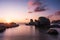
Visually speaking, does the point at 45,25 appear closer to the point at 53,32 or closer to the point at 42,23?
the point at 42,23

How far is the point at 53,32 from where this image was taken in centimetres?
1473

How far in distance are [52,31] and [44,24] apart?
844 centimetres

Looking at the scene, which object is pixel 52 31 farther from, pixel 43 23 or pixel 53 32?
pixel 43 23

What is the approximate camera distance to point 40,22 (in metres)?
24.4

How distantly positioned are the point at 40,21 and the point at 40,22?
274 mm

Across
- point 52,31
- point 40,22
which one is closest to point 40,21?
point 40,22

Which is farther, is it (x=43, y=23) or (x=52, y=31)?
(x=43, y=23)

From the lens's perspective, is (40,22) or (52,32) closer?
(52,32)

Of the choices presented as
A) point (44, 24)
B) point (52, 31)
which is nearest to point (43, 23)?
point (44, 24)

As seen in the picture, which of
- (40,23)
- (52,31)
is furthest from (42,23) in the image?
(52,31)

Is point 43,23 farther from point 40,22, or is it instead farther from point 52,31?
point 52,31

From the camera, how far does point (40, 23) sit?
23750 mm

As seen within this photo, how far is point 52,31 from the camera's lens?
15.0 meters

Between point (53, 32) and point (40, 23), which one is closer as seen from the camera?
point (53, 32)
